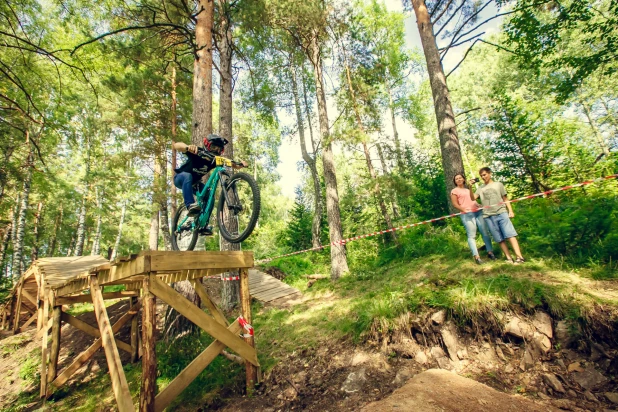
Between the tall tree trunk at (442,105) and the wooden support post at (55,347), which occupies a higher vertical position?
the tall tree trunk at (442,105)

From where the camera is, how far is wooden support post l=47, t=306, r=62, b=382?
17.4 ft

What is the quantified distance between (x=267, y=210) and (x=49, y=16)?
18726 mm

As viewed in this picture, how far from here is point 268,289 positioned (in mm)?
8844

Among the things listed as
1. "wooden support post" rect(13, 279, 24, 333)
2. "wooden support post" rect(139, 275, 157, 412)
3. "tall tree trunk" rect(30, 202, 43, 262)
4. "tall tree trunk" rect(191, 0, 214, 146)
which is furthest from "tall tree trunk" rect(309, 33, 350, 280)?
"tall tree trunk" rect(30, 202, 43, 262)

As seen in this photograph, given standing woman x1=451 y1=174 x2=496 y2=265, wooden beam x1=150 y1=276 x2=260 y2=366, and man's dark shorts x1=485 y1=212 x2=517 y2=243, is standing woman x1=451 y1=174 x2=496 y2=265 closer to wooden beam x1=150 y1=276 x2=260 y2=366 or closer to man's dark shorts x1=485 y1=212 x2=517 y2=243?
man's dark shorts x1=485 y1=212 x2=517 y2=243

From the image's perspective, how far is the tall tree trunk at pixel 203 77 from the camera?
18.8 feet

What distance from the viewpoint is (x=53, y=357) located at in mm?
5336

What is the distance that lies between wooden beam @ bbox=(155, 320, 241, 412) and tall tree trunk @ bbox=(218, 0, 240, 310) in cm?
360

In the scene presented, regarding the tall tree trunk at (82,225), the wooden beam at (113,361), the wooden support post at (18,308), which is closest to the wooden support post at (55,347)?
the wooden beam at (113,361)

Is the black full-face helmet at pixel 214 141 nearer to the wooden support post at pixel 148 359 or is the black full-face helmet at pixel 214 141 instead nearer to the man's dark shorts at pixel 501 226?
the wooden support post at pixel 148 359

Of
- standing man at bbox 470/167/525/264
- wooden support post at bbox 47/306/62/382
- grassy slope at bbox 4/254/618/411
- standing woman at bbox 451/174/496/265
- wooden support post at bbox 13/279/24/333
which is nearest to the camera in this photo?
grassy slope at bbox 4/254/618/411

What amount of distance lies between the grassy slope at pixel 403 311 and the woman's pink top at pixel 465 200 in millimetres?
1119

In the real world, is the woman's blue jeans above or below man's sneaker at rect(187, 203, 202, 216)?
below

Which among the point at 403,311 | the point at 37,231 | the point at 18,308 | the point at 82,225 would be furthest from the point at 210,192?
the point at 37,231
